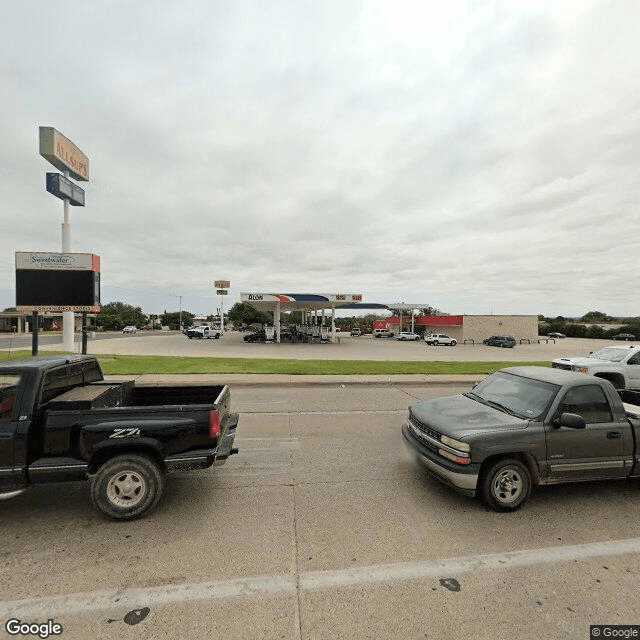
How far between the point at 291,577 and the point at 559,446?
11.2 ft

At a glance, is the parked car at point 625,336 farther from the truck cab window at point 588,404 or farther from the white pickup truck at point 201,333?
the truck cab window at point 588,404

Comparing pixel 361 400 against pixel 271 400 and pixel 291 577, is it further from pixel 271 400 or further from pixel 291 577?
pixel 291 577

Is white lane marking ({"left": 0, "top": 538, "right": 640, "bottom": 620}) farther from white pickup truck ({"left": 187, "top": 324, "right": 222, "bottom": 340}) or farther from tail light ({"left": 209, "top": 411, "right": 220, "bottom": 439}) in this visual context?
white pickup truck ({"left": 187, "top": 324, "right": 222, "bottom": 340})

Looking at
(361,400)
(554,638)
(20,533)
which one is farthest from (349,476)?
(361,400)

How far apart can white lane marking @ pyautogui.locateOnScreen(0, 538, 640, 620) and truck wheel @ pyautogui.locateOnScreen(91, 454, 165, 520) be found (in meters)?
1.11

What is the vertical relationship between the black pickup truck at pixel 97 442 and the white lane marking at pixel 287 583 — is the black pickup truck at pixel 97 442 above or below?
above

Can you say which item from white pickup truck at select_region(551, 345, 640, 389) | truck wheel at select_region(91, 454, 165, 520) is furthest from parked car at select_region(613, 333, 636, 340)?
truck wheel at select_region(91, 454, 165, 520)

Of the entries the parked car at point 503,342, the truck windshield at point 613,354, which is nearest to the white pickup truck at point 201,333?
the parked car at point 503,342

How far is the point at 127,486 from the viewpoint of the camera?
398 centimetres

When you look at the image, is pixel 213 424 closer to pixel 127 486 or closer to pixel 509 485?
pixel 127 486

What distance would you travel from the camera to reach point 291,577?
3059mm

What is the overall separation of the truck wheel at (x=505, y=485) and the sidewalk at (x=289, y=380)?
8.74 m

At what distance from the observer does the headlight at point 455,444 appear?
4.09 meters

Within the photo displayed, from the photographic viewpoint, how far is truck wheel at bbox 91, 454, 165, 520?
3.89 meters
